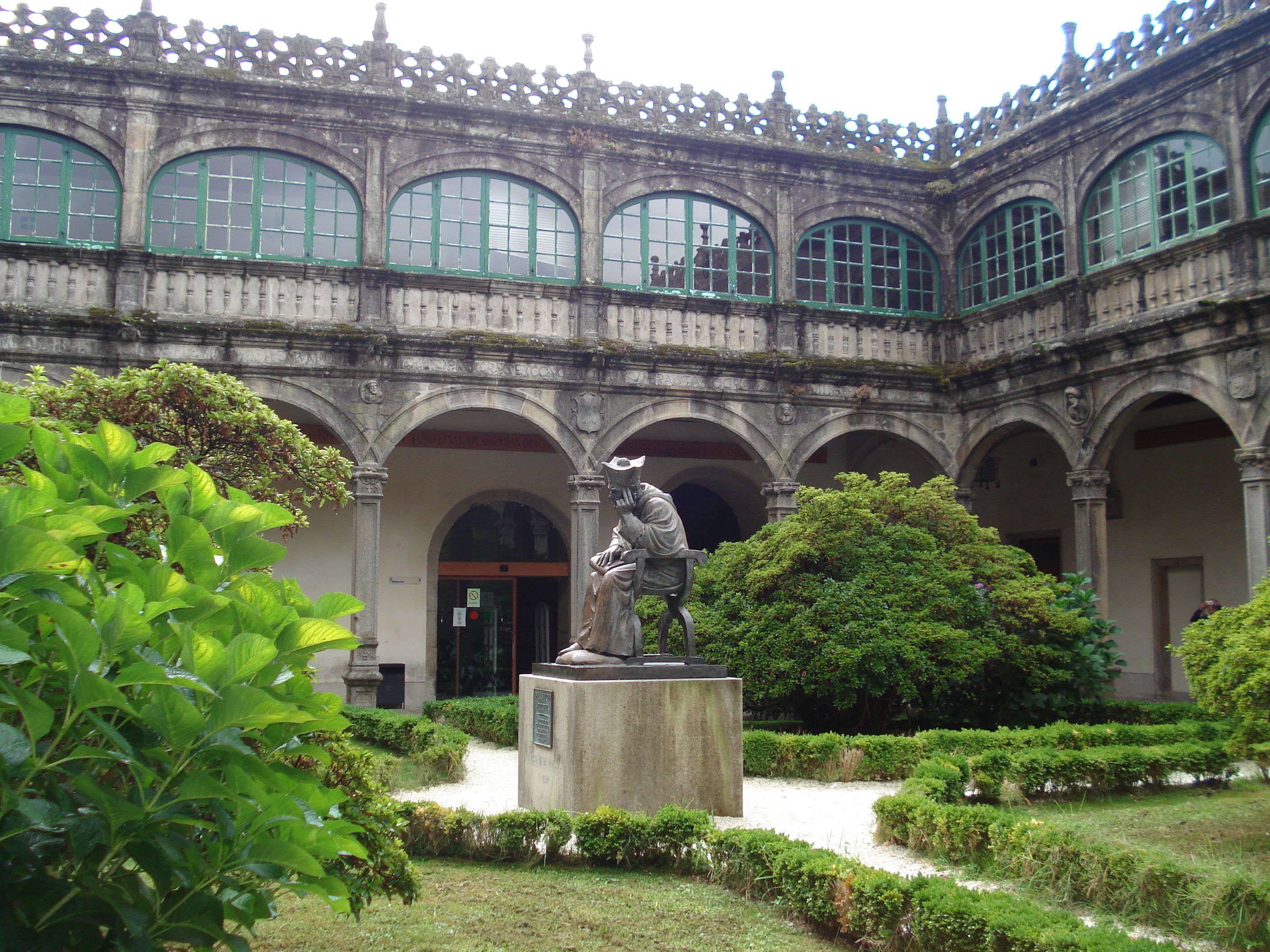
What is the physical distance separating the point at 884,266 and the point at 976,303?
1504mm

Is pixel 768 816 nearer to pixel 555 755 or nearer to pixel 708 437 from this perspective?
pixel 555 755

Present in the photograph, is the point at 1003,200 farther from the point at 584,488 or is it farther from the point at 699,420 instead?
the point at 584,488

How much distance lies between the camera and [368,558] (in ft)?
45.9

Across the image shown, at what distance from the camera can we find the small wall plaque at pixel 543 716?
24.3ft

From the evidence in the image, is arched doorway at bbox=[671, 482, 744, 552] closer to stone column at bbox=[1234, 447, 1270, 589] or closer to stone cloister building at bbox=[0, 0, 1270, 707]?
stone cloister building at bbox=[0, 0, 1270, 707]

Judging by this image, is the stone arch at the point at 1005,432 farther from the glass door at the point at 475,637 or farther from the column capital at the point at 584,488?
the glass door at the point at 475,637

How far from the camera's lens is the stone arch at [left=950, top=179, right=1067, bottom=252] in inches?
592

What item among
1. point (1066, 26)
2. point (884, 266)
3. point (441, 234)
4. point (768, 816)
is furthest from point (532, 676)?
point (1066, 26)

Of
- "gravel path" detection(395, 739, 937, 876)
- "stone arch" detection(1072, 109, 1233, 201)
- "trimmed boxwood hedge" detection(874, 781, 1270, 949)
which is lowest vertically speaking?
"gravel path" detection(395, 739, 937, 876)

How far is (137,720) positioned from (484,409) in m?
12.7

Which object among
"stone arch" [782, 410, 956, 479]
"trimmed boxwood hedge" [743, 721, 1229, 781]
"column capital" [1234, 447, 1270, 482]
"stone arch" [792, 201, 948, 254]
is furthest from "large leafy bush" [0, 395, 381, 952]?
"stone arch" [792, 201, 948, 254]

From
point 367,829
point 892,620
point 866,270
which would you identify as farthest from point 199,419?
point 866,270

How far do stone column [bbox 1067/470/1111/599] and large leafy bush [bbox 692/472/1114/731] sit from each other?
2048 millimetres

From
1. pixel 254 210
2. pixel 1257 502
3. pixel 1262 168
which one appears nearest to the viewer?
pixel 1257 502
